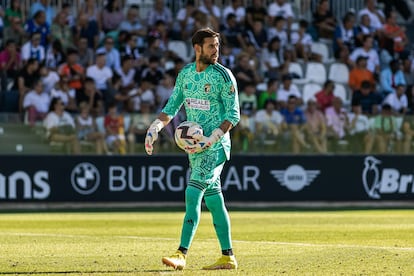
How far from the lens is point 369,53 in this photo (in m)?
27.2

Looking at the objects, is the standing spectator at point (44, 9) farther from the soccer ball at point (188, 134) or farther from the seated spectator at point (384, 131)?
the soccer ball at point (188, 134)

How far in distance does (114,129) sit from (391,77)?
8.33m

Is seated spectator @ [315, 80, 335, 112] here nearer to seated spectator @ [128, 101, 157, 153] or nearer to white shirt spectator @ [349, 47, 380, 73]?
white shirt spectator @ [349, 47, 380, 73]

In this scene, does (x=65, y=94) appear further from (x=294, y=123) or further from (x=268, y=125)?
(x=294, y=123)

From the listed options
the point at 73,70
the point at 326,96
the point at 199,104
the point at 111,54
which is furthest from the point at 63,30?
the point at 199,104

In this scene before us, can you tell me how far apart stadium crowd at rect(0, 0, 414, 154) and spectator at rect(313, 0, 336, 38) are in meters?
0.03

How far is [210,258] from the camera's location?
37.5 ft

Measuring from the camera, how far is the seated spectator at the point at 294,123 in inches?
859

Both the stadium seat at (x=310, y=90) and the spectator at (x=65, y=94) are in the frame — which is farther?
the stadium seat at (x=310, y=90)

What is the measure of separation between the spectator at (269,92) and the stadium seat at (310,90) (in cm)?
89

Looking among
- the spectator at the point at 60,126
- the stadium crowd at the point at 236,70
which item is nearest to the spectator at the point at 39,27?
the stadium crowd at the point at 236,70

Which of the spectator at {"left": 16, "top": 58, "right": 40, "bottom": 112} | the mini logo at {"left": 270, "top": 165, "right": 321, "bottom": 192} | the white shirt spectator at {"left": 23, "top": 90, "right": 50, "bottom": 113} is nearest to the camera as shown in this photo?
the white shirt spectator at {"left": 23, "top": 90, "right": 50, "bottom": 113}

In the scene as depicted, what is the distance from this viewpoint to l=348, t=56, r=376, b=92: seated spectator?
25781 mm

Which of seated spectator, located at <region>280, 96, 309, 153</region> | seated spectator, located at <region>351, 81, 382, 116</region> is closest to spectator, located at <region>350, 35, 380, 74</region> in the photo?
seated spectator, located at <region>351, 81, 382, 116</region>
